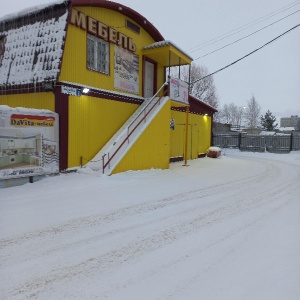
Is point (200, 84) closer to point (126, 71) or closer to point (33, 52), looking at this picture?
point (126, 71)

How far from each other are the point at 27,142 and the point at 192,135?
1396 centimetres

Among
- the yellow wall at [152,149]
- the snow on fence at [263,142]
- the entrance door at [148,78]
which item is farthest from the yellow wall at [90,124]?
the snow on fence at [263,142]

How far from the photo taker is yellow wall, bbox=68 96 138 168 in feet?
38.5

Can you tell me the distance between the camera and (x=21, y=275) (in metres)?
3.74

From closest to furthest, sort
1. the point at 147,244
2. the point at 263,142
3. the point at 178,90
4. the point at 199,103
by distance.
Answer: the point at 147,244
the point at 178,90
the point at 199,103
the point at 263,142

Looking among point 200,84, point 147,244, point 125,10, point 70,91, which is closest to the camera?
point 147,244

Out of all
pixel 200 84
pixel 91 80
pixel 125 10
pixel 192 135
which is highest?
pixel 200 84

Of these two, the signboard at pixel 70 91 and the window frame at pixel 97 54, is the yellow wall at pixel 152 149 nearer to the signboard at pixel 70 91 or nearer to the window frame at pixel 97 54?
the signboard at pixel 70 91

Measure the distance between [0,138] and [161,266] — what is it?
23.0 ft

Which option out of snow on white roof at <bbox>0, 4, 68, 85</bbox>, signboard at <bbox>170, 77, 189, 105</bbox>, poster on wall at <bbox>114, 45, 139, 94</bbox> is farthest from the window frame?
signboard at <bbox>170, 77, 189, 105</bbox>

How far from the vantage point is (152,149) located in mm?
13805

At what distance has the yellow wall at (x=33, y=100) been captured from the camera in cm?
1136

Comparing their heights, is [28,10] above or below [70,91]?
above

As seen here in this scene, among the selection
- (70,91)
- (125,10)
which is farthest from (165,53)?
(70,91)
